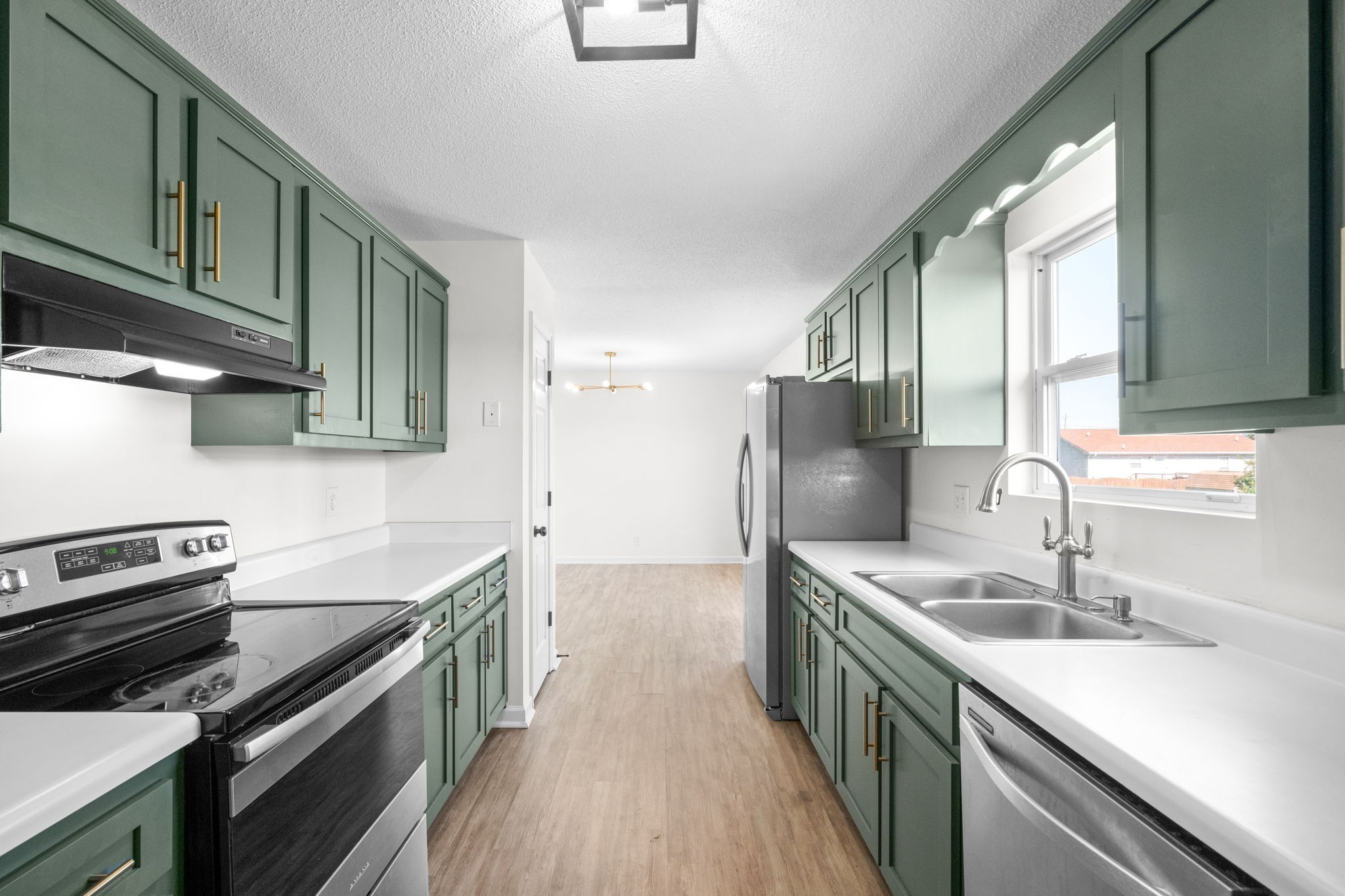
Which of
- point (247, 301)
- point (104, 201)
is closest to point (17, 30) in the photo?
point (104, 201)

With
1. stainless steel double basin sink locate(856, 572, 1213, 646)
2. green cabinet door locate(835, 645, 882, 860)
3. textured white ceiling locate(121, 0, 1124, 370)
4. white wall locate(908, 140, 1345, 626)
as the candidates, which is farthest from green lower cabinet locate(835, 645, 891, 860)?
textured white ceiling locate(121, 0, 1124, 370)

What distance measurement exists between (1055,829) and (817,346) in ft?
10.1

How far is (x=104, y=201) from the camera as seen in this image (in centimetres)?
123

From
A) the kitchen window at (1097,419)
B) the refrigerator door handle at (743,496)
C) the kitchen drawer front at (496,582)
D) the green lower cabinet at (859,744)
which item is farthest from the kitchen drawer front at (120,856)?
the refrigerator door handle at (743,496)

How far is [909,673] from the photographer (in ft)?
5.18

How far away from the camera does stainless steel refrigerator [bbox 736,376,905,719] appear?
305 cm

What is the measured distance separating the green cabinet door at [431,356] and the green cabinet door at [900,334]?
6.58ft

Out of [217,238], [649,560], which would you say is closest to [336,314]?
[217,238]

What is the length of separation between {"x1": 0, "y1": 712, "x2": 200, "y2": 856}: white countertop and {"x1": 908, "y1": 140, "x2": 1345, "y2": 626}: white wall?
2017 mm

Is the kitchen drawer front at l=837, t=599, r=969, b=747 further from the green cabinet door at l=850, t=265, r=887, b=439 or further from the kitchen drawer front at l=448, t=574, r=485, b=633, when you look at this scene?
the kitchen drawer front at l=448, t=574, r=485, b=633

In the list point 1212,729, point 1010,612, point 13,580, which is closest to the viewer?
point 1212,729

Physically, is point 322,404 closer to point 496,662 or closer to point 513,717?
point 496,662

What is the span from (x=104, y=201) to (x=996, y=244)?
2675 mm

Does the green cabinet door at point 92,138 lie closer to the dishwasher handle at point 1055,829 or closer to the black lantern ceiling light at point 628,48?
the black lantern ceiling light at point 628,48
